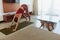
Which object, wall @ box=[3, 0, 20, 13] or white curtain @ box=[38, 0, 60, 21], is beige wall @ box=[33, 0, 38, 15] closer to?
white curtain @ box=[38, 0, 60, 21]

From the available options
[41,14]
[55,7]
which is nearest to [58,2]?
[55,7]

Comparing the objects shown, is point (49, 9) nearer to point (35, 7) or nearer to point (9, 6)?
point (35, 7)

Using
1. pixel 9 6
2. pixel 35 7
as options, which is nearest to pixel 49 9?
pixel 35 7

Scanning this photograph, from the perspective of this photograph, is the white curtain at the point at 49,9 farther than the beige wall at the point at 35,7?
No

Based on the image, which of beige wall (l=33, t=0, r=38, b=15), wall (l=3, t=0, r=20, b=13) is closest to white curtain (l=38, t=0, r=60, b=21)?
beige wall (l=33, t=0, r=38, b=15)

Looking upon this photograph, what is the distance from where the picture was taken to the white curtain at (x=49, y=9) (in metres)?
4.71

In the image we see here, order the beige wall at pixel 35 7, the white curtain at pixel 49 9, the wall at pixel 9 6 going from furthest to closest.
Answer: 1. the beige wall at pixel 35 7
2. the white curtain at pixel 49 9
3. the wall at pixel 9 6


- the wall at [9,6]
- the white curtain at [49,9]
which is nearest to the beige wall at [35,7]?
the white curtain at [49,9]

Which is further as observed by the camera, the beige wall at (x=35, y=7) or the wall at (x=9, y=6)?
the beige wall at (x=35, y=7)

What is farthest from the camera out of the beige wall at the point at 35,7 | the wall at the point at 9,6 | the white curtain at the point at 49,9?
the beige wall at the point at 35,7

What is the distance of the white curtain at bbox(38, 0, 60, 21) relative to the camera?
4711 millimetres

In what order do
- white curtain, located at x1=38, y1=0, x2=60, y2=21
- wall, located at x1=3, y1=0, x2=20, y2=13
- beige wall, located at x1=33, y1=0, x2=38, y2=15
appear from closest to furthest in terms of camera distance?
wall, located at x1=3, y1=0, x2=20, y2=13 → white curtain, located at x1=38, y1=0, x2=60, y2=21 → beige wall, located at x1=33, y1=0, x2=38, y2=15

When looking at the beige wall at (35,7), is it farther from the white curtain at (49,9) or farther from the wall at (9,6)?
the wall at (9,6)

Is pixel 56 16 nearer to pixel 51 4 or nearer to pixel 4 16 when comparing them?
pixel 51 4
